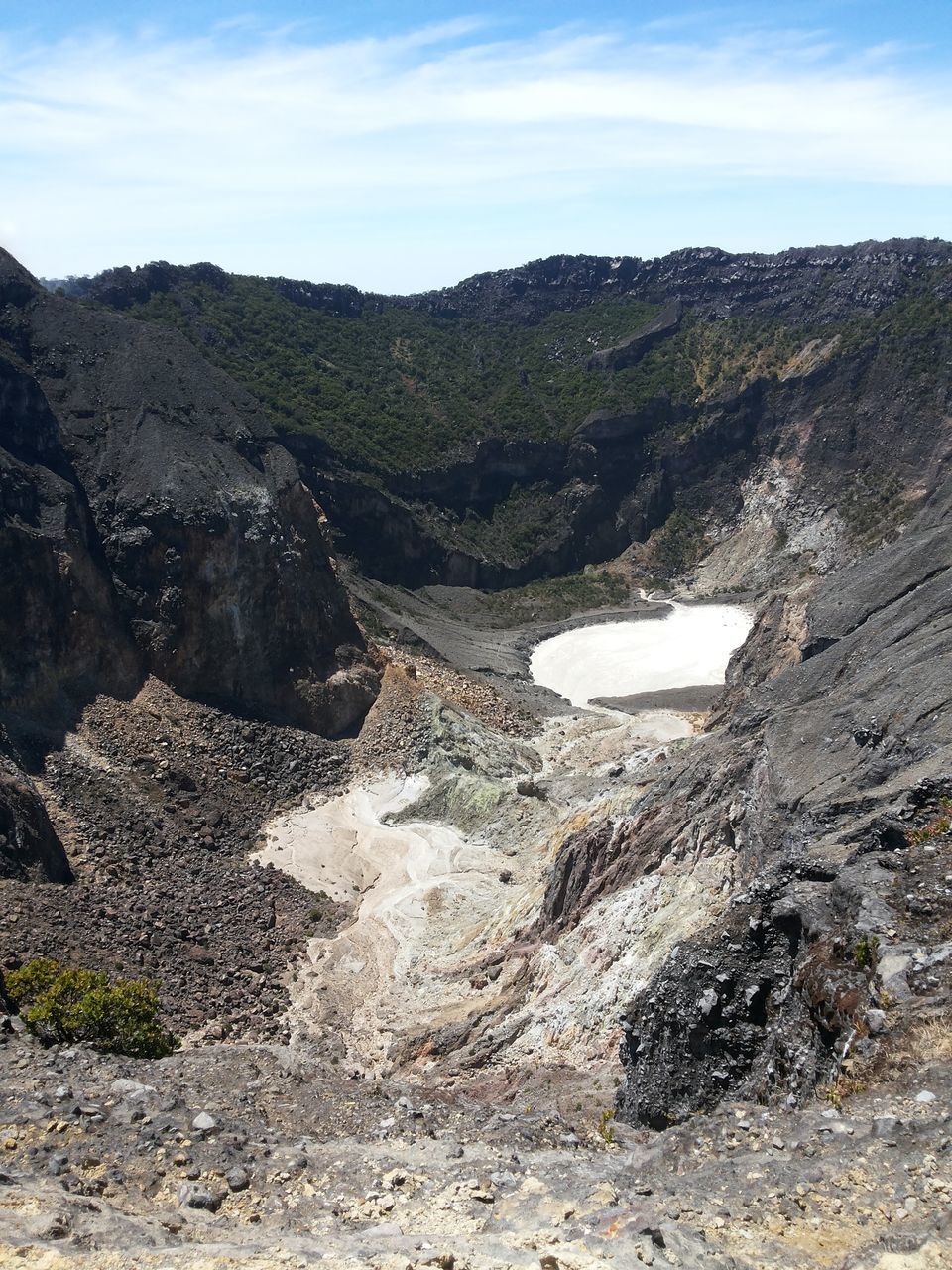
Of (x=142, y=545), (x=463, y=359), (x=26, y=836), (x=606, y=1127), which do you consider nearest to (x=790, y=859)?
(x=606, y=1127)

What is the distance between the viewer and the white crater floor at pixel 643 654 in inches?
2347

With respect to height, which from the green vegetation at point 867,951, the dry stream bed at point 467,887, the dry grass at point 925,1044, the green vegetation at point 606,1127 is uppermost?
the green vegetation at point 867,951

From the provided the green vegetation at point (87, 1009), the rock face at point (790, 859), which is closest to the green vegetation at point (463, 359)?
the rock face at point (790, 859)

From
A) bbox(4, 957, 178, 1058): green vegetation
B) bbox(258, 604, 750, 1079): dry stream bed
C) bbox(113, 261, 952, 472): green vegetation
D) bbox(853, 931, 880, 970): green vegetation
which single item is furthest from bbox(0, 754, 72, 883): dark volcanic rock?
bbox(113, 261, 952, 472): green vegetation

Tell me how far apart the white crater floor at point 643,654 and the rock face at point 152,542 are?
16.5 metres

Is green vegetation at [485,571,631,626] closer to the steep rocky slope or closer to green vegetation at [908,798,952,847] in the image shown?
the steep rocky slope

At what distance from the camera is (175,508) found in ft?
147

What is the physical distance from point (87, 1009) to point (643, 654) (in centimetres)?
4635

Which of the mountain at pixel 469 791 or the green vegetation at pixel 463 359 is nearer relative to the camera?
the mountain at pixel 469 791

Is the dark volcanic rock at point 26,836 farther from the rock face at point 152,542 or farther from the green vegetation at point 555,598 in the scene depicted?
the green vegetation at point 555,598

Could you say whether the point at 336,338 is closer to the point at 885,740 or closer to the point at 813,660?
the point at 813,660

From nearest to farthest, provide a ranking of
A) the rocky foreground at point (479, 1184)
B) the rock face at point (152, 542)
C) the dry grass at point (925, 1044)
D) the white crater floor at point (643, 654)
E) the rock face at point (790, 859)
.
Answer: the rocky foreground at point (479, 1184)
the dry grass at point (925, 1044)
the rock face at point (790, 859)
the rock face at point (152, 542)
the white crater floor at point (643, 654)

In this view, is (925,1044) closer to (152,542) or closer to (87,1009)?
(87,1009)

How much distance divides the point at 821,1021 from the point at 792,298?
92.1m
